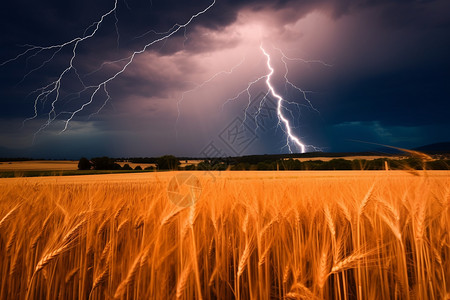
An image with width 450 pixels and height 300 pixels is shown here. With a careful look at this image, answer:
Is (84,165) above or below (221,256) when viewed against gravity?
above

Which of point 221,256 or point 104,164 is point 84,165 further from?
point 221,256

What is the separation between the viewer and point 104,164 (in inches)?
890

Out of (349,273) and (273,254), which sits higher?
(273,254)

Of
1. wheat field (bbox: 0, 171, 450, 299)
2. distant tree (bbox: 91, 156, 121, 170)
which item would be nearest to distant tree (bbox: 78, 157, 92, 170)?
distant tree (bbox: 91, 156, 121, 170)

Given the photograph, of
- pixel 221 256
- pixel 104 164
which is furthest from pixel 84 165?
pixel 221 256

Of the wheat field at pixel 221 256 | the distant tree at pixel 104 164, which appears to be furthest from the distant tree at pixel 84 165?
the wheat field at pixel 221 256

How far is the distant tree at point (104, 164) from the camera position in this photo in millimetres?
22192

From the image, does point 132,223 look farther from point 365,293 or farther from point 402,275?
point 402,275

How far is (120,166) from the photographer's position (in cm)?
2289

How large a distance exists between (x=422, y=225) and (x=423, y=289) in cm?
36

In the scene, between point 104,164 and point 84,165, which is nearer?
point 84,165

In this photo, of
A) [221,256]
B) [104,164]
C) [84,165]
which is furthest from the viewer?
[104,164]

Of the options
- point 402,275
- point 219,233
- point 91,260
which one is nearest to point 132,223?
point 91,260

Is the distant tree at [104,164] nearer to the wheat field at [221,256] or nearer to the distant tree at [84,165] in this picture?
the distant tree at [84,165]
